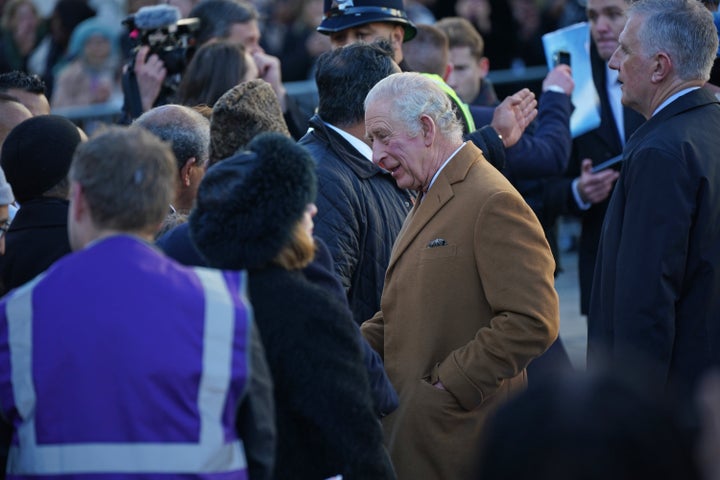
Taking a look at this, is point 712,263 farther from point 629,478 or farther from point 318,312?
point 629,478

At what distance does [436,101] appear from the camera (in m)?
3.99

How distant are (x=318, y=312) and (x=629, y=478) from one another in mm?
1418

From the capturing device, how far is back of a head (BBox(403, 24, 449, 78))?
6254 millimetres

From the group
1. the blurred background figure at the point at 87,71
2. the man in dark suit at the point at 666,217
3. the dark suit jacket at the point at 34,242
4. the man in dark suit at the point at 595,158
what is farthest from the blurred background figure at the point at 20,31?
the man in dark suit at the point at 666,217

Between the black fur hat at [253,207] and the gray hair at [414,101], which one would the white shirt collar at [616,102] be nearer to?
the gray hair at [414,101]

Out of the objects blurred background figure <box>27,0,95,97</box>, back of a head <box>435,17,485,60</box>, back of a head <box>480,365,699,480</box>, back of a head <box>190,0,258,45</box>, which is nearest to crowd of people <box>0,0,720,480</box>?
back of a head <box>480,365,699,480</box>

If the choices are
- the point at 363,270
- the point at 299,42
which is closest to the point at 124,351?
the point at 363,270

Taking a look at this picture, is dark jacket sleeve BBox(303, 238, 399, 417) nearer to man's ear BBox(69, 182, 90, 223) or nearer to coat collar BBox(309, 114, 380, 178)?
man's ear BBox(69, 182, 90, 223)

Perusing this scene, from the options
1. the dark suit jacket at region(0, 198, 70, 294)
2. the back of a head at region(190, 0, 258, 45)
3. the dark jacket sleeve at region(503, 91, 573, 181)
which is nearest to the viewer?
the dark suit jacket at region(0, 198, 70, 294)

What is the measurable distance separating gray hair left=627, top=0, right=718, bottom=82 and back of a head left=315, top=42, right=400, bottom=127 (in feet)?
3.51

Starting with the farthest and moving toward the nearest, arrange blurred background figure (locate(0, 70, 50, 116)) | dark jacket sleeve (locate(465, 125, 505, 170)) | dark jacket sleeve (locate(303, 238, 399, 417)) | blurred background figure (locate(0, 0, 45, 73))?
1. blurred background figure (locate(0, 0, 45, 73))
2. blurred background figure (locate(0, 70, 50, 116))
3. dark jacket sleeve (locate(465, 125, 505, 170))
4. dark jacket sleeve (locate(303, 238, 399, 417))

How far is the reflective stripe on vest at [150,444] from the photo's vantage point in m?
2.54

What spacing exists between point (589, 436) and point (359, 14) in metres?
4.40

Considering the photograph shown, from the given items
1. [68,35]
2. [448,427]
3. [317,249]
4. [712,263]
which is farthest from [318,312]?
[68,35]
